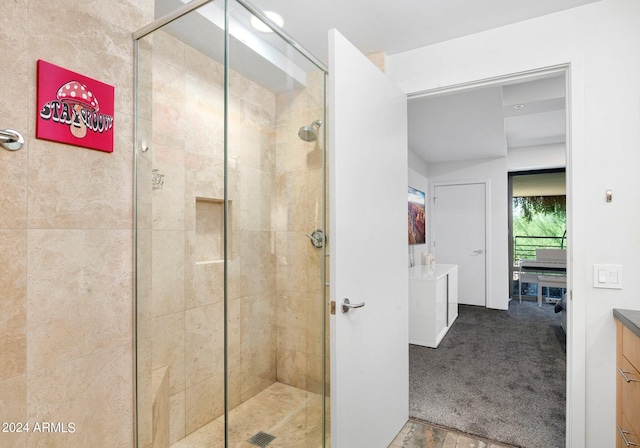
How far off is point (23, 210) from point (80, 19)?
2.38ft

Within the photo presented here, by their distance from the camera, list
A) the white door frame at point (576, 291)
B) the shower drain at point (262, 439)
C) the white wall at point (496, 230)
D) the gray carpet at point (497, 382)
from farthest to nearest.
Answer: the white wall at point (496, 230) < the gray carpet at point (497, 382) < the white door frame at point (576, 291) < the shower drain at point (262, 439)

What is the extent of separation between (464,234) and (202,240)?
17.4 ft

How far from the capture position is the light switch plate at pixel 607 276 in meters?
1.73

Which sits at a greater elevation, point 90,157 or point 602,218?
point 90,157

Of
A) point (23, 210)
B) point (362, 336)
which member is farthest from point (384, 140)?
point (23, 210)

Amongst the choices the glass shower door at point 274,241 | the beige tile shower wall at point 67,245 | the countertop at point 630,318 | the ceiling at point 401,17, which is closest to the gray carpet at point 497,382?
the countertop at point 630,318

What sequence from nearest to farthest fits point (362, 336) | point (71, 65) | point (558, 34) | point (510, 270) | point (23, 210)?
point (23, 210)
point (71, 65)
point (362, 336)
point (558, 34)
point (510, 270)

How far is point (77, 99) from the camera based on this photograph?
4.22 feet

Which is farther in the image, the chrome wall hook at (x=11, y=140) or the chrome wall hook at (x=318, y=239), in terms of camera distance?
the chrome wall hook at (x=318, y=239)

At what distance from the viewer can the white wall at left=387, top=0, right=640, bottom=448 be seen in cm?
172

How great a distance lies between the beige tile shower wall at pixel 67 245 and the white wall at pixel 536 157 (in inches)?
236

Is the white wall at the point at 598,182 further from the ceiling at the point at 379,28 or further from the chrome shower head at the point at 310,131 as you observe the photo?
the chrome shower head at the point at 310,131

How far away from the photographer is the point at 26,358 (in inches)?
46.4

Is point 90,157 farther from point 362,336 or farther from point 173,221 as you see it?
point 362,336
